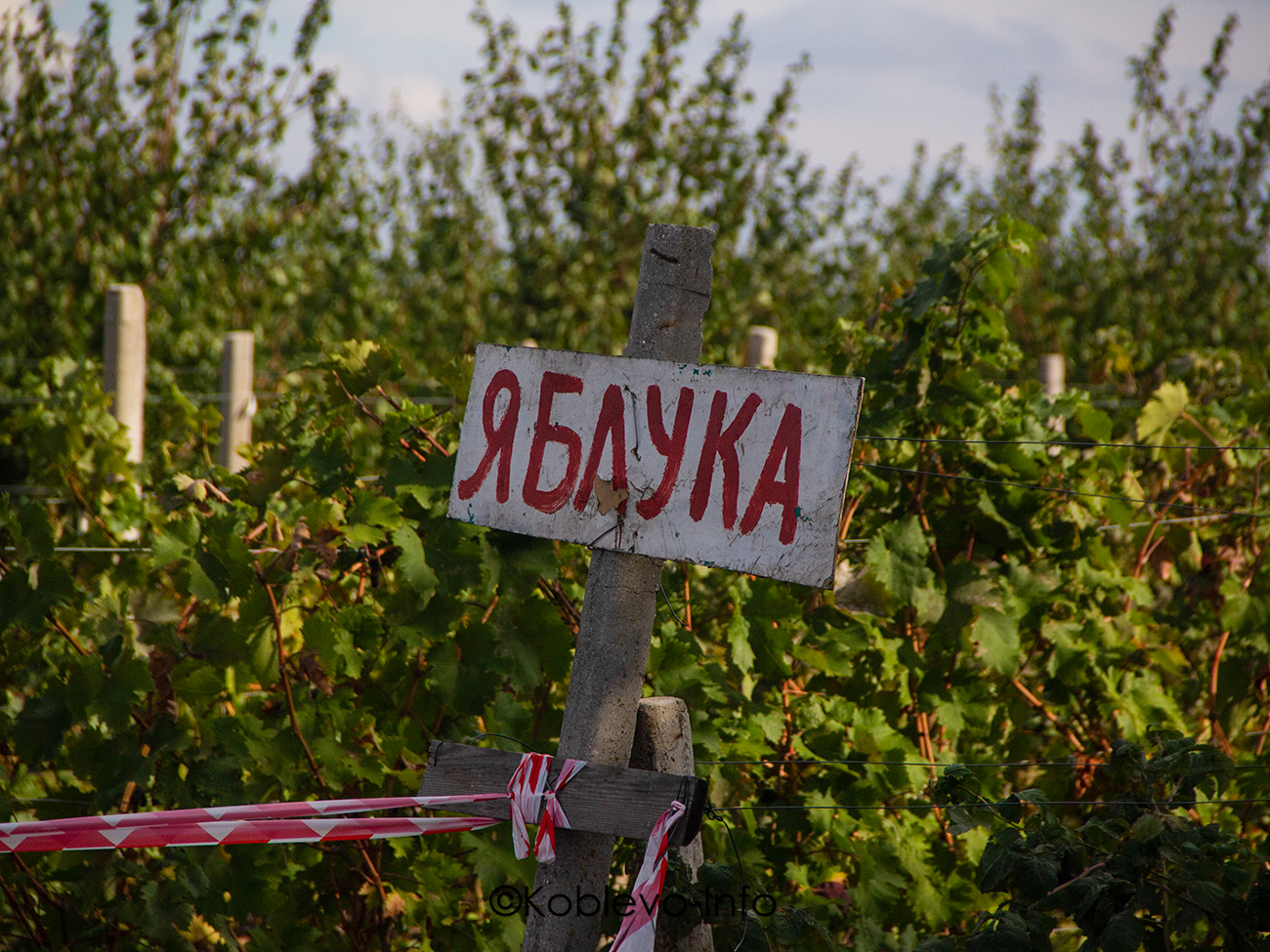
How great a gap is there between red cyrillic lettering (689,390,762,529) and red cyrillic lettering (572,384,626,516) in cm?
11

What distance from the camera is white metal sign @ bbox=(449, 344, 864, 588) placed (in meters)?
1.44

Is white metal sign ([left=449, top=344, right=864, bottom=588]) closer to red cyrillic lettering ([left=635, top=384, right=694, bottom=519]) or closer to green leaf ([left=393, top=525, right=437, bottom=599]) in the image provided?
red cyrillic lettering ([left=635, top=384, right=694, bottom=519])

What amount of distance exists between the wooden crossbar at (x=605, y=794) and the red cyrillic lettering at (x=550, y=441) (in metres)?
0.36

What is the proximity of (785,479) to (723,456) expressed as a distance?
9 cm

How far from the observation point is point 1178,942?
5.66 feet

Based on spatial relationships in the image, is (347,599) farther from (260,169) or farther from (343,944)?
(260,169)

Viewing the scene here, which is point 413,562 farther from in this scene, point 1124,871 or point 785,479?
point 1124,871

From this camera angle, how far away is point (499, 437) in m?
1.62

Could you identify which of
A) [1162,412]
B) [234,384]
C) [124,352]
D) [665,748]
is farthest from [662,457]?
[234,384]

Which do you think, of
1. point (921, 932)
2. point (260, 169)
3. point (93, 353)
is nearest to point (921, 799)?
point (921, 932)

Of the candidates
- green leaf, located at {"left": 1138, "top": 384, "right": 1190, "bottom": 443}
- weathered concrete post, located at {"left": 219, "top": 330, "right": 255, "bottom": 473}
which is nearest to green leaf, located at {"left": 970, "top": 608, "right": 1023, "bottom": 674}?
green leaf, located at {"left": 1138, "top": 384, "right": 1190, "bottom": 443}

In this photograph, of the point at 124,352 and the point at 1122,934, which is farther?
the point at 124,352

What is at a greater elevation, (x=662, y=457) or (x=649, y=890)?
(x=662, y=457)

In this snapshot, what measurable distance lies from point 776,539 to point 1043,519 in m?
1.41
